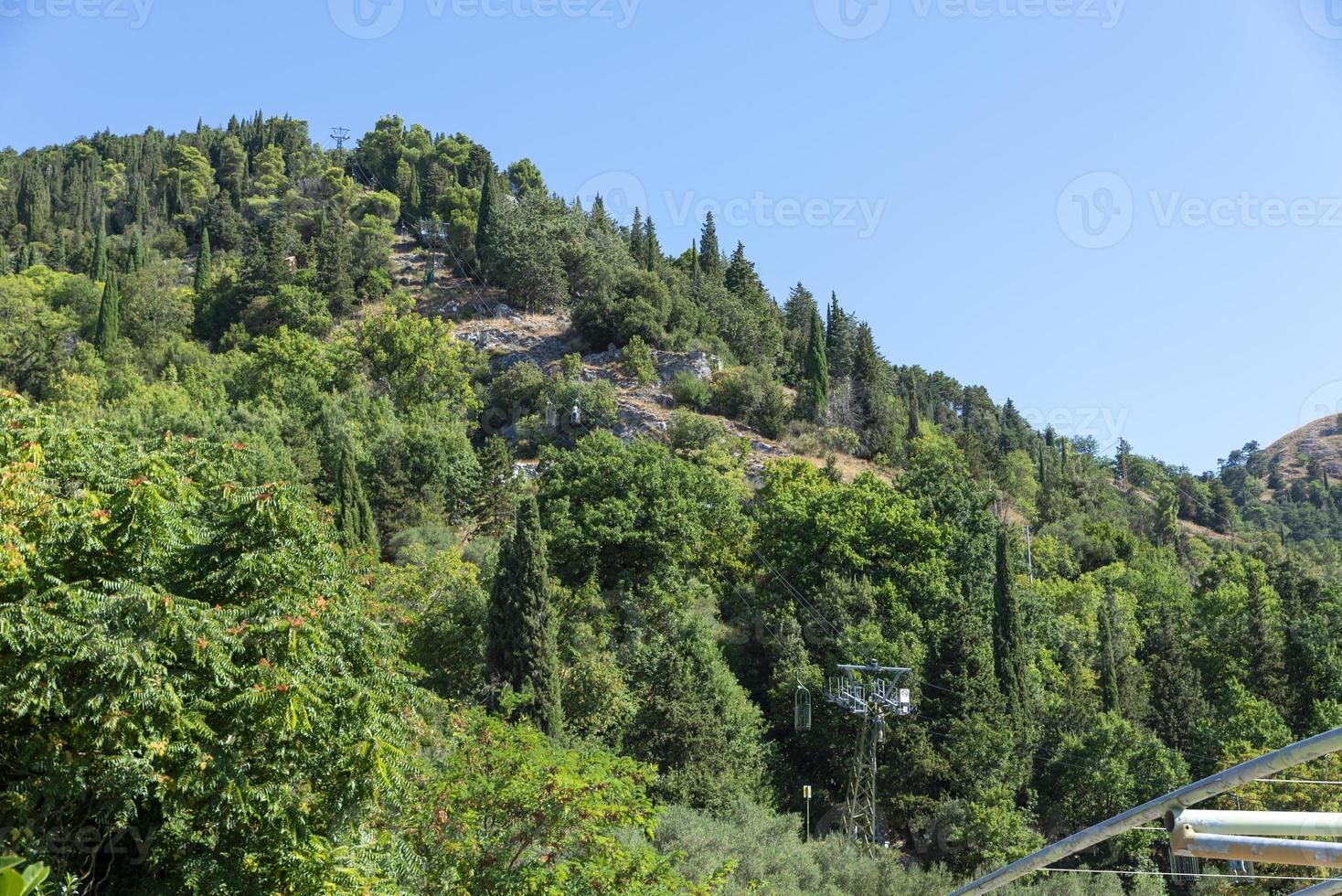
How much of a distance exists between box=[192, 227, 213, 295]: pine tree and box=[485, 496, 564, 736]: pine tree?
4688cm

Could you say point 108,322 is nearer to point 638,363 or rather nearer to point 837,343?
point 638,363

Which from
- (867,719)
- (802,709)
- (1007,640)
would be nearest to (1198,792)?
(867,719)

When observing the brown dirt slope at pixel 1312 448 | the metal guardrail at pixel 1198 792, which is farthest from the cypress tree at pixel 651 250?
the brown dirt slope at pixel 1312 448

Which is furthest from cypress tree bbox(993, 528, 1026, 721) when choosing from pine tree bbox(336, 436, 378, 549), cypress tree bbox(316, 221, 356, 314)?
cypress tree bbox(316, 221, 356, 314)

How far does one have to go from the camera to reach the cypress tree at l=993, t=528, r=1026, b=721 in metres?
38.0

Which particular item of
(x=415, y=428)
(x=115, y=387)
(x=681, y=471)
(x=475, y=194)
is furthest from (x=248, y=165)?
(x=681, y=471)

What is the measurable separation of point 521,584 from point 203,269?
2116 inches

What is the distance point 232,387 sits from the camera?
54.9 meters

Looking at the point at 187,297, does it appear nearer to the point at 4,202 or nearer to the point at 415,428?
the point at 415,428

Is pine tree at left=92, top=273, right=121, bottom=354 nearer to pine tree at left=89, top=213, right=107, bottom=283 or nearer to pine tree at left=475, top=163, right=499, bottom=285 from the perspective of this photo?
pine tree at left=89, top=213, right=107, bottom=283

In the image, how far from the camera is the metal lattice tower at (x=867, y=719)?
31.1 meters

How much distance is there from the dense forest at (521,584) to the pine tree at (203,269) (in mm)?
324

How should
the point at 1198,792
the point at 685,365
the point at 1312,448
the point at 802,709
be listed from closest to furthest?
the point at 1198,792, the point at 802,709, the point at 685,365, the point at 1312,448

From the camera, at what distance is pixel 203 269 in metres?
75.6
